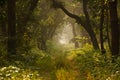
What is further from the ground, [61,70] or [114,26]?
[114,26]

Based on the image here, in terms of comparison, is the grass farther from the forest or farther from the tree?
the tree

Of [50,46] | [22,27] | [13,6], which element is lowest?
[50,46]

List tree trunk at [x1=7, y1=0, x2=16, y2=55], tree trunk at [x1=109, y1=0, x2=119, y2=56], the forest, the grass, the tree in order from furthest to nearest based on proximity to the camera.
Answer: the tree < tree trunk at [x1=7, y1=0, x2=16, y2=55] < tree trunk at [x1=109, y1=0, x2=119, y2=56] < the forest < the grass

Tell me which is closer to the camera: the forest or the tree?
the forest

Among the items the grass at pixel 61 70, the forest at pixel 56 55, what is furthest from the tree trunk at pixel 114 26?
the grass at pixel 61 70

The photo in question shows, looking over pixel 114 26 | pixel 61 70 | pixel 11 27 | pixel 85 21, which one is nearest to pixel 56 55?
pixel 11 27

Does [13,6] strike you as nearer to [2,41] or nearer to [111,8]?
→ [2,41]

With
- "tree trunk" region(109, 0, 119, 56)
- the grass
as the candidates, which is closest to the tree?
the grass

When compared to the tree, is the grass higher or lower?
lower

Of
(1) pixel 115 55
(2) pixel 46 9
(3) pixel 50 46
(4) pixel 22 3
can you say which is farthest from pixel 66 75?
(3) pixel 50 46

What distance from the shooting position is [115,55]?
1162cm

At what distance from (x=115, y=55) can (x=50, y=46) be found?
21228 millimetres

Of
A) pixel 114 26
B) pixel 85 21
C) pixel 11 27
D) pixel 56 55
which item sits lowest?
pixel 56 55

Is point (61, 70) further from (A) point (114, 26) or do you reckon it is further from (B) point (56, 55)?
(B) point (56, 55)
